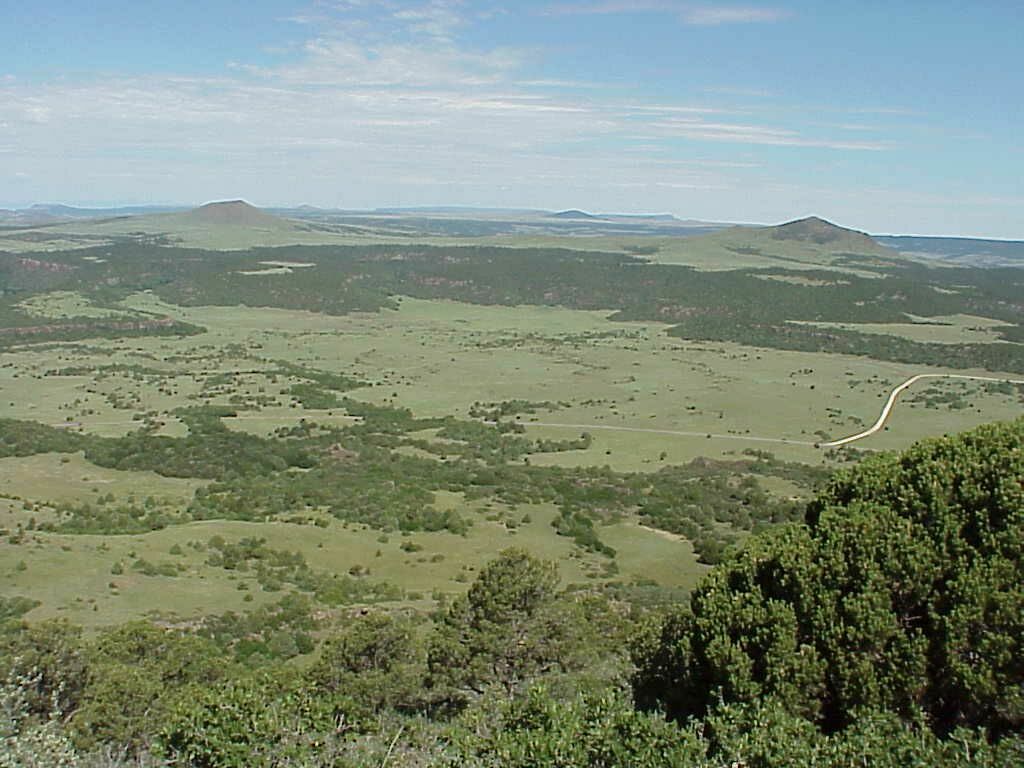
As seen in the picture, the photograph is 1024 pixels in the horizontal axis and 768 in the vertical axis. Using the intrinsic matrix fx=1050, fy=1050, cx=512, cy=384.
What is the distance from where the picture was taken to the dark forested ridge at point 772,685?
10180mm

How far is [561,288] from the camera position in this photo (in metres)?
138

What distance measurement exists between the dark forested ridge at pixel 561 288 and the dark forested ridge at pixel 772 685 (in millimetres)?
80600

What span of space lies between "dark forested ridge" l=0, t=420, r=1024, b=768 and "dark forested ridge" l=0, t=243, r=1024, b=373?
80600 millimetres

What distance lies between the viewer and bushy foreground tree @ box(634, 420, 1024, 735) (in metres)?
11.4

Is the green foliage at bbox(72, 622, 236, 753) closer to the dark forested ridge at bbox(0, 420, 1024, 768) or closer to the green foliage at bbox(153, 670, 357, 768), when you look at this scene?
the dark forested ridge at bbox(0, 420, 1024, 768)

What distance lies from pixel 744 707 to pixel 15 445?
157 feet

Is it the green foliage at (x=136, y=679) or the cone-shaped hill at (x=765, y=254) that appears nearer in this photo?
the green foliage at (x=136, y=679)

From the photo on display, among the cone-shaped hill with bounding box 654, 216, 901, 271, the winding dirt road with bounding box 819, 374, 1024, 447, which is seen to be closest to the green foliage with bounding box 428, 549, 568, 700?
the winding dirt road with bounding box 819, 374, 1024, 447

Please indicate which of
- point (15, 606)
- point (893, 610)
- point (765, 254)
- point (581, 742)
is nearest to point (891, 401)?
point (15, 606)

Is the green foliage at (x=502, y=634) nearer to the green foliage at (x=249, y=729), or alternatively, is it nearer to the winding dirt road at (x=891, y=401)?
the green foliage at (x=249, y=729)

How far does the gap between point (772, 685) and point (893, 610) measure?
1.66 m

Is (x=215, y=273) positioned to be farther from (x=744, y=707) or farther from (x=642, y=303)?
(x=744, y=707)

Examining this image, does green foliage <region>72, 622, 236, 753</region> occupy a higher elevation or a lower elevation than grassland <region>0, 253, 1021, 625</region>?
higher

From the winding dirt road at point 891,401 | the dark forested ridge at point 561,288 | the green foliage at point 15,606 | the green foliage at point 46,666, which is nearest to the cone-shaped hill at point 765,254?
the dark forested ridge at point 561,288
